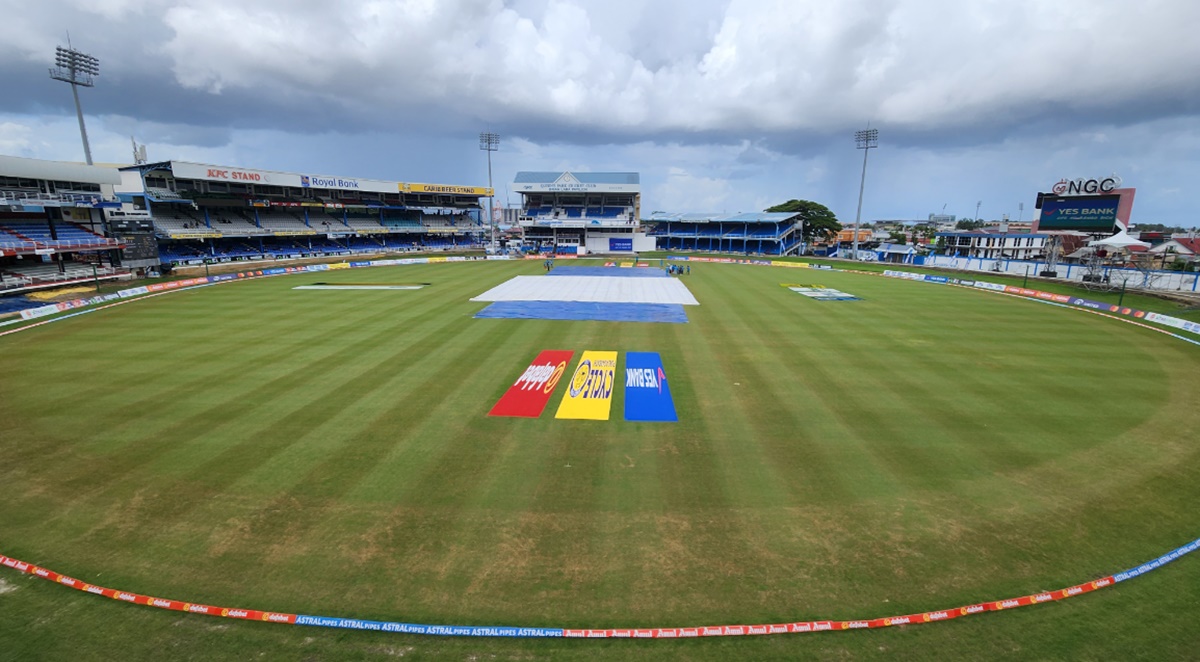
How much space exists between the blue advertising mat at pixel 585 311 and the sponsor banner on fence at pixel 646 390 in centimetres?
729

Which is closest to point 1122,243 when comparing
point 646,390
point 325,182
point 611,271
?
point 611,271

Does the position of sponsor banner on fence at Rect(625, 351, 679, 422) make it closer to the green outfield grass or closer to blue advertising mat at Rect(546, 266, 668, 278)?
the green outfield grass

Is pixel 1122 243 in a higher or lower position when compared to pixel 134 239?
lower

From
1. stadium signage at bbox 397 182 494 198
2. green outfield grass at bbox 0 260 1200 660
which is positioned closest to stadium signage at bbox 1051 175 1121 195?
green outfield grass at bbox 0 260 1200 660

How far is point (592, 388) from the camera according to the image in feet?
52.6

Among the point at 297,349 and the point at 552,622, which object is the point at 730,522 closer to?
the point at 552,622

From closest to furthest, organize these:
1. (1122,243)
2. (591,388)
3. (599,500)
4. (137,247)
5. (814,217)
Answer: (599,500), (591,388), (1122,243), (137,247), (814,217)

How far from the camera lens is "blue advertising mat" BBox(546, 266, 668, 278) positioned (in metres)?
47.8

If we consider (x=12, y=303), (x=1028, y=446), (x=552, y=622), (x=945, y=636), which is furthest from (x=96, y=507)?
(x=12, y=303)

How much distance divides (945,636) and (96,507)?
1485 cm

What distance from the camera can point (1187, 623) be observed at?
269 inches

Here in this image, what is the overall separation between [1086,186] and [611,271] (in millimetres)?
44087

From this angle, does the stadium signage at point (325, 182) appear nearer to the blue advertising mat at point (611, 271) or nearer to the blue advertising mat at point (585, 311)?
the blue advertising mat at point (611, 271)

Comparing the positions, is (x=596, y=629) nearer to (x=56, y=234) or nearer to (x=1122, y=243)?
(x=1122, y=243)
